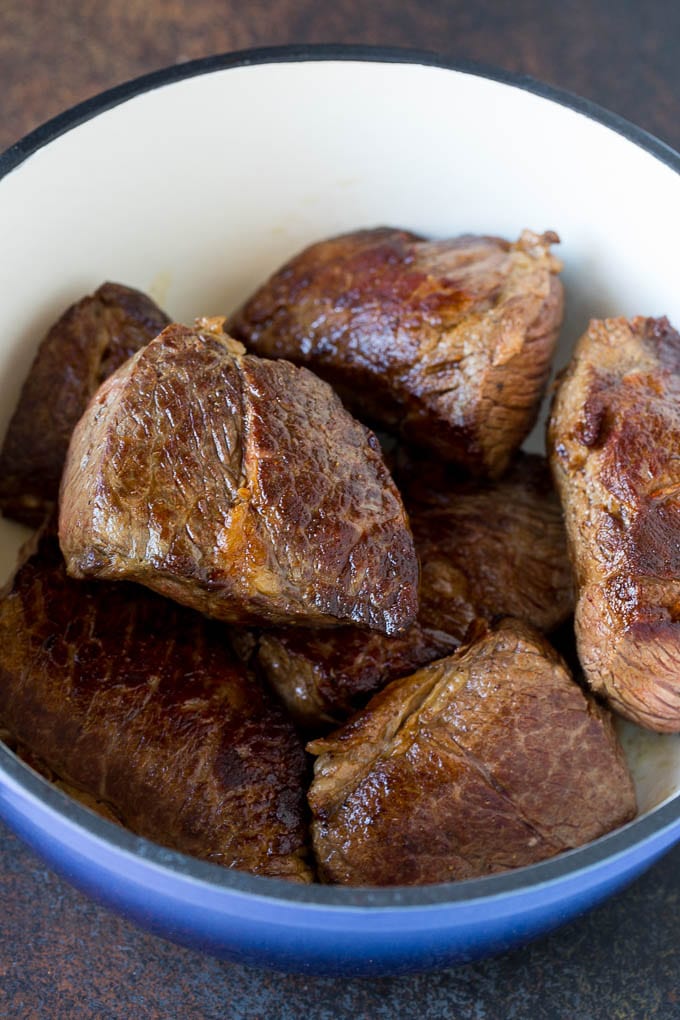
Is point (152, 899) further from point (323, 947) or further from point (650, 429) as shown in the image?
point (650, 429)

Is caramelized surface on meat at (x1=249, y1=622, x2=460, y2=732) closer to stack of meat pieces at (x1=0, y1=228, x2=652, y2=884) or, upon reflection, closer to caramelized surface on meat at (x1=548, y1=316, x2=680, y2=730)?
stack of meat pieces at (x1=0, y1=228, x2=652, y2=884)

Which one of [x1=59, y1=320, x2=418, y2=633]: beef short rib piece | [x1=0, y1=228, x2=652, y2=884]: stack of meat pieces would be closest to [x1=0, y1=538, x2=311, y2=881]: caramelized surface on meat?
[x1=0, y1=228, x2=652, y2=884]: stack of meat pieces

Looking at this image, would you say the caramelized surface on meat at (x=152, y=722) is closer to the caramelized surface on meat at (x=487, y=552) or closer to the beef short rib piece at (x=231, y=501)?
the beef short rib piece at (x=231, y=501)

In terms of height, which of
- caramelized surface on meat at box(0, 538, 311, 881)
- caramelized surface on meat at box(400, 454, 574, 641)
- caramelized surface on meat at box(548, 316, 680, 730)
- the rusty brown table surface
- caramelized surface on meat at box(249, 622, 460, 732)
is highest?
caramelized surface on meat at box(548, 316, 680, 730)

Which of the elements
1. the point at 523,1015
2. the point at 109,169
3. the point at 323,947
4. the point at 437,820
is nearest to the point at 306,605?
the point at 437,820

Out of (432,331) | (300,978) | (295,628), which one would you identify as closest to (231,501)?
(295,628)

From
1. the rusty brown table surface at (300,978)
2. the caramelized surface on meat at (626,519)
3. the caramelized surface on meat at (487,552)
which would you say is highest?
the caramelized surface on meat at (626,519)

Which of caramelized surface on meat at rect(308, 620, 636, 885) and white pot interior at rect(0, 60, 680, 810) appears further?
white pot interior at rect(0, 60, 680, 810)

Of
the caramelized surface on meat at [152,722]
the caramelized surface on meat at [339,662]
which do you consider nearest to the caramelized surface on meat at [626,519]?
the caramelized surface on meat at [339,662]
